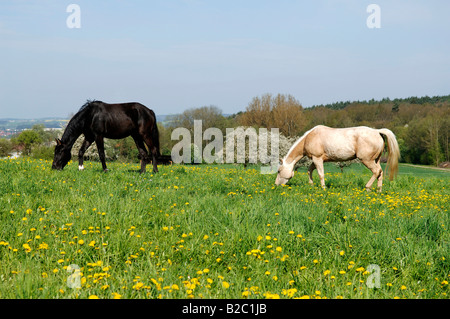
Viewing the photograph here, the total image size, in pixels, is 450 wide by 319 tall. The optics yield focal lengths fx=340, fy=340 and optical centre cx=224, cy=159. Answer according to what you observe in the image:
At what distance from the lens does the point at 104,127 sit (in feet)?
41.1

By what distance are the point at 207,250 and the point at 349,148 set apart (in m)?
8.58

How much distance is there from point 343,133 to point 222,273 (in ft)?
29.4

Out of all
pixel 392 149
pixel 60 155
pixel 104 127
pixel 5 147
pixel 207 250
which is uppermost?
pixel 104 127

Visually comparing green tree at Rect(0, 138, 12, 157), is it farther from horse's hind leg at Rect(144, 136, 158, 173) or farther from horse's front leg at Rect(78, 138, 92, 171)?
horse's hind leg at Rect(144, 136, 158, 173)

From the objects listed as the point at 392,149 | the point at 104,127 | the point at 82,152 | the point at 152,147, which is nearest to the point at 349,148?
the point at 392,149

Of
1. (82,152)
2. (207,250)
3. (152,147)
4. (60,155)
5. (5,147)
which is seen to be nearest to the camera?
(207,250)

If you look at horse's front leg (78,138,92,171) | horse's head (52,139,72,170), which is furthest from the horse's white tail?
horse's head (52,139,72,170)

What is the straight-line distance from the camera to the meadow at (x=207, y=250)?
12.4ft

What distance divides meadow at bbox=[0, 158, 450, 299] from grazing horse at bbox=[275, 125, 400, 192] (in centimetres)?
460

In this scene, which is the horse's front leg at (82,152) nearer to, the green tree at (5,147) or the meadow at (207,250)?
the meadow at (207,250)

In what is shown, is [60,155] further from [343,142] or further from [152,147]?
[343,142]
